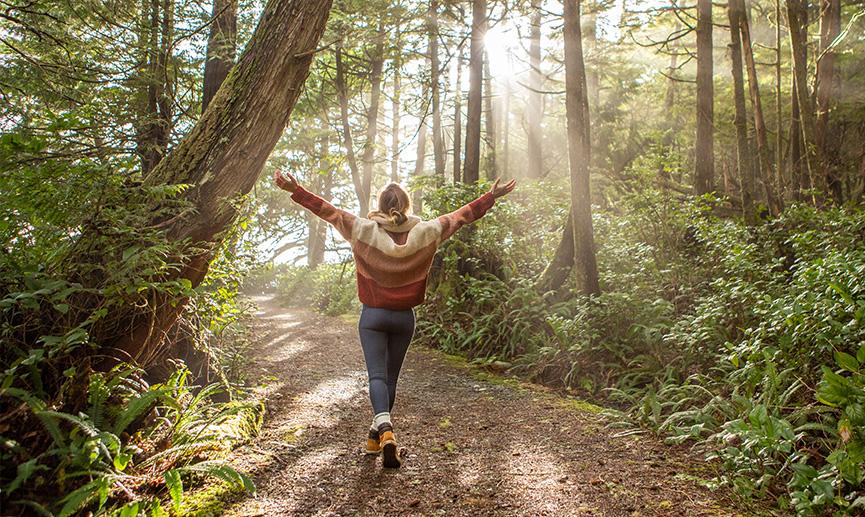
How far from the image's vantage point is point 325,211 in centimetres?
423

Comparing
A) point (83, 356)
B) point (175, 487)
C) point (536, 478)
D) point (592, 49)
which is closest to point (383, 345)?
point (536, 478)

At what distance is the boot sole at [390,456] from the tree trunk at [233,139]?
188cm

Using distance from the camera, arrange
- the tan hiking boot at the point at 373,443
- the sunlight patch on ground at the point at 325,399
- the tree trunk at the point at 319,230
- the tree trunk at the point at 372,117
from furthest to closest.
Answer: the tree trunk at the point at 319,230 < the tree trunk at the point at 372,117 < the sunlight patch on ground at the point at 325,399 < the tan hiking boot at the point at 373,443

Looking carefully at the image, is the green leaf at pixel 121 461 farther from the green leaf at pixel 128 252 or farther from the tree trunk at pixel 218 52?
the tree trunk at pixel 218 52

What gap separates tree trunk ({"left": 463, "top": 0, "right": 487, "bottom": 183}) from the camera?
11.2 metres

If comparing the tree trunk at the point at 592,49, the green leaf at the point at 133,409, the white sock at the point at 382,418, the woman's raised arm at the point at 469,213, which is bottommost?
the white sock at the point at 382,418

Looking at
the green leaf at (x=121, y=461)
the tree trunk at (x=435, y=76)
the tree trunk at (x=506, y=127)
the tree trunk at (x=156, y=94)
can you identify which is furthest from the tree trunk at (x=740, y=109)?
the tree trunk at (x=506, y=127)

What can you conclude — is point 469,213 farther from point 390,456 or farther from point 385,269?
point 390,456

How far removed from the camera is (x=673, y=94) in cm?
1811

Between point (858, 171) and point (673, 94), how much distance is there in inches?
292

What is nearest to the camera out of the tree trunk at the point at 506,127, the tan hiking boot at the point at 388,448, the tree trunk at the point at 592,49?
the tan hiking boot at the point at 388,448

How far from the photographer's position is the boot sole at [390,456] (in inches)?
Answer: 149

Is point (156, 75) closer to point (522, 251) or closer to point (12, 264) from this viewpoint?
point (12, 264)

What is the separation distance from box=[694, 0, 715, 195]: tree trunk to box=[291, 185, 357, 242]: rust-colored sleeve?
27.8 ft
